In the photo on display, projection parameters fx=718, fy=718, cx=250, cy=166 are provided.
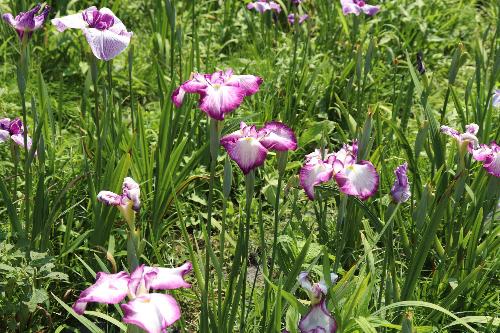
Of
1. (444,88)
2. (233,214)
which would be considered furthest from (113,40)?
(444,88)

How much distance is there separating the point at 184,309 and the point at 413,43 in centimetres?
226

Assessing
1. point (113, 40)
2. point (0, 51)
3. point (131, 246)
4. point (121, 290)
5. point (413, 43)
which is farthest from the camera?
point (413, 43)

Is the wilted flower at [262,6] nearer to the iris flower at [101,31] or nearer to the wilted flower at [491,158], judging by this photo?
the iris flower at [101,31]

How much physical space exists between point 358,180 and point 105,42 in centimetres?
75

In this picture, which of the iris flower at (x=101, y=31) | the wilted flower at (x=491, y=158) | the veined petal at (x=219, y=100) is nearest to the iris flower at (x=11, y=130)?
the iris flower at (x=101, y=31)

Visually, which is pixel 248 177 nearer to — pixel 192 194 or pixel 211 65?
pixel 192 194

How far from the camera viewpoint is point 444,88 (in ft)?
11.7

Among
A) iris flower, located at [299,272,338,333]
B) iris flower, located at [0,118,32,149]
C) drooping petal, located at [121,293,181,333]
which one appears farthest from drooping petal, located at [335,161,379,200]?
iris flower, located at [0,118,32,149]

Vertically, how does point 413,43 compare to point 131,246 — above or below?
below

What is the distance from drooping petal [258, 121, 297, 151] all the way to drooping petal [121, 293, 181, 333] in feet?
1.37

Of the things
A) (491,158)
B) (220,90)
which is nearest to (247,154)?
(220,90)

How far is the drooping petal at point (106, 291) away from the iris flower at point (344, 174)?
54 cm

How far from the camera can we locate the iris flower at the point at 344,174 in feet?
5.27

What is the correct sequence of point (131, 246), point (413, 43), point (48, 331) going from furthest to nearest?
point (413, 43)
point (48, 331)
point (131, 246)
